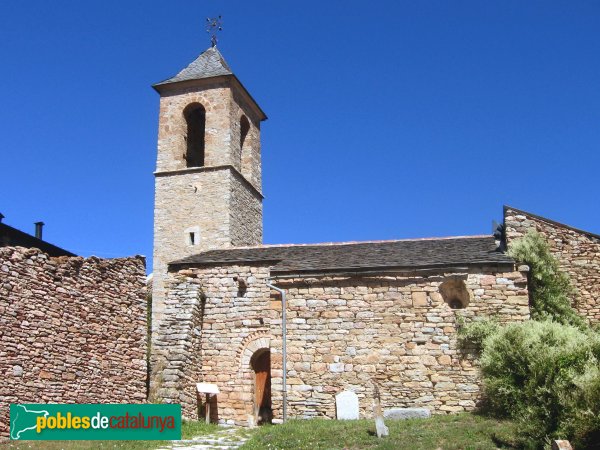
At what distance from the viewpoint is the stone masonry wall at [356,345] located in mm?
14234

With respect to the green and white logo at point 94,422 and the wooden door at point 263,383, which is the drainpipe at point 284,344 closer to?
the wooden door at point 263,383

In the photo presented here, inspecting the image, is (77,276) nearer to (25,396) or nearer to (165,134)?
(25,396)

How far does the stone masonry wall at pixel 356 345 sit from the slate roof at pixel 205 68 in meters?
12.6

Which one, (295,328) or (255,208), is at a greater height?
(255,208)

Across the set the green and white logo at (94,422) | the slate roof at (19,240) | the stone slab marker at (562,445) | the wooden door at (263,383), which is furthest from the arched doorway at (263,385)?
the slate roof at (19,240)

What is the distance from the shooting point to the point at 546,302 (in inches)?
586

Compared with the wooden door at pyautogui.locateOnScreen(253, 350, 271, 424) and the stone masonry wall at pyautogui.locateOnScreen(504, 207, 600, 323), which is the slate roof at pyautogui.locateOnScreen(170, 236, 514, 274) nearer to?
the stone masonry wall at pyautogui.locateOnScreen(504, 207, 600, 323)

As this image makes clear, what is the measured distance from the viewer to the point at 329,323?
1485 centimetres

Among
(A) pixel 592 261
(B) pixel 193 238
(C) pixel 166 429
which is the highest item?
(B) pixel 193 238

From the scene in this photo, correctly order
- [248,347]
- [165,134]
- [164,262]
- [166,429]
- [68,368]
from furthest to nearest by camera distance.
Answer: [165,134], [164,262], [248,347], [68,368], [166,429]

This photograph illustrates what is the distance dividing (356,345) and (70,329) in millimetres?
6069

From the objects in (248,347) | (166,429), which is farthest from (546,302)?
(166,429)

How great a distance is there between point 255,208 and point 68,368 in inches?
572

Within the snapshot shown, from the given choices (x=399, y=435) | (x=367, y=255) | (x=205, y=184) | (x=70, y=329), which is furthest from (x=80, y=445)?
(x=205, y=184)
